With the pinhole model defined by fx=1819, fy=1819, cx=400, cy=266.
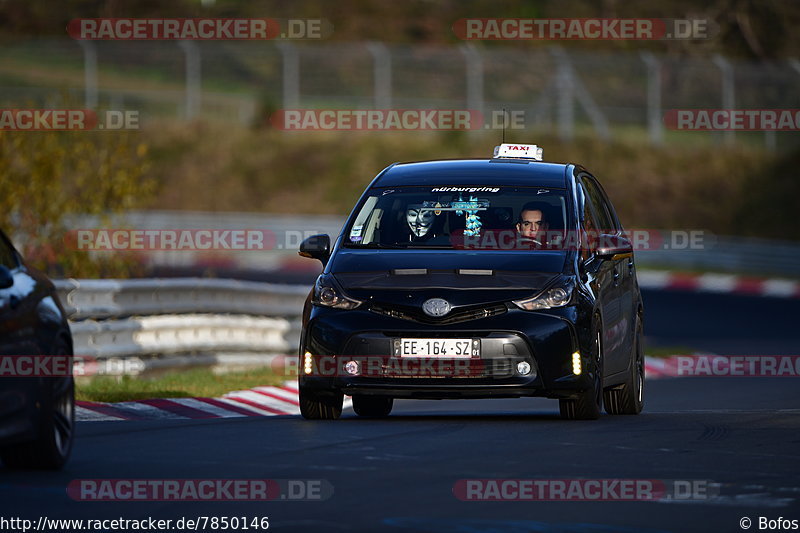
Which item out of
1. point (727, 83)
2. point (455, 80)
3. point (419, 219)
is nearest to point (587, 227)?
point (419, 219)

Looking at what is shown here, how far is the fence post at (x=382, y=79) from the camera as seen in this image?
157ft

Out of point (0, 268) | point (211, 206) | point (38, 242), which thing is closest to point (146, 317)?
point (38, 242)

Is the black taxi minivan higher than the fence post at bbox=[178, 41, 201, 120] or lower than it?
lower

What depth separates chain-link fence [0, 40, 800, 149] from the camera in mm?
45438

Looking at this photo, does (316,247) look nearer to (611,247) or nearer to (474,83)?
(611,247)

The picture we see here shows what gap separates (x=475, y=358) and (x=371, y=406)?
199 cm

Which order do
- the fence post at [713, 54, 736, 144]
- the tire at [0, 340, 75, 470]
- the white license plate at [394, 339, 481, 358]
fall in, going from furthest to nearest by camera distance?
the fence post at [713, 54, 736, 144], the white license plate at [394, 339, 481, 358], the tire at [0, 340, 75, 470]

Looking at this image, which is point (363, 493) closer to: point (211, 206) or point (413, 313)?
point (413, 313)

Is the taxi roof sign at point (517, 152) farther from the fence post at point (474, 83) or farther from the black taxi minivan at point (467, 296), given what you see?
the fence post at point (474, 83)

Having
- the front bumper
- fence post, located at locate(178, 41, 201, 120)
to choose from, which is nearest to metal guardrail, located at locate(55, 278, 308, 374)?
the front bumper

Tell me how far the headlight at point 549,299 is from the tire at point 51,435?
3.31 m

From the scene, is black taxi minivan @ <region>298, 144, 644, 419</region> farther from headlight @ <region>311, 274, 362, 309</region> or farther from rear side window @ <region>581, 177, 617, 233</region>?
rear side window @ <region>581, 177, 617, 233</region>

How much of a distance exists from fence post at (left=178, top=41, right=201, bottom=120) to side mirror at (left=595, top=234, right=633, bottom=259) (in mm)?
37705

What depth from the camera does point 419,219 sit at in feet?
42.8
